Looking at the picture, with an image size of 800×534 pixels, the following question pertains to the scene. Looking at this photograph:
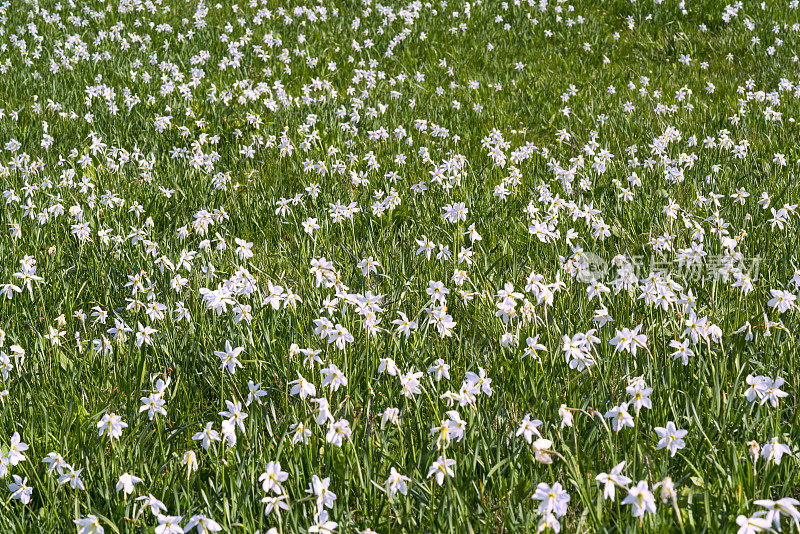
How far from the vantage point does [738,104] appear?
7746 mm

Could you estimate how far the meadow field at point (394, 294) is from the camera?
232cm

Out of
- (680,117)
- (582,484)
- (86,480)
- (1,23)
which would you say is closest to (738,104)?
(680,117)

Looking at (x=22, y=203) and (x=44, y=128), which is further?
(x=44, y=128)

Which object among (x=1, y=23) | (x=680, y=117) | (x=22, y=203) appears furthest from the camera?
(x=1, y=23)

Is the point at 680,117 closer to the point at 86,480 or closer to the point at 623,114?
the point at 623,114

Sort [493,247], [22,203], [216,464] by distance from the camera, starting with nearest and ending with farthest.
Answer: [216,464], [493,247], [22,203]

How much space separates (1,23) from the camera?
10938mm

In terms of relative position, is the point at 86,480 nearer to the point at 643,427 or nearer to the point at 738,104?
the point at 643,427

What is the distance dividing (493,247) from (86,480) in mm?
2793

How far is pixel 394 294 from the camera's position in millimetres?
3639

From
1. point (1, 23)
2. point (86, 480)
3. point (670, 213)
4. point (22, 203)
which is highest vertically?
point (1, 23)

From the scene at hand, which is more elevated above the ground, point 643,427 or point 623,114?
point 623,114

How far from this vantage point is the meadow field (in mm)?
2320

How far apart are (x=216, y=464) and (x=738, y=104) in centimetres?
740
